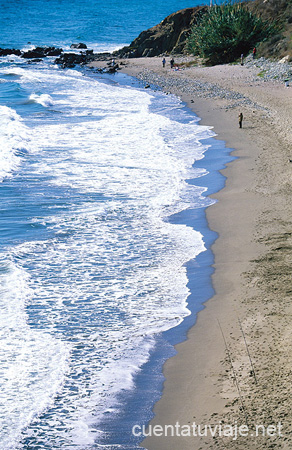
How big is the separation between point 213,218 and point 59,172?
22.3 feet

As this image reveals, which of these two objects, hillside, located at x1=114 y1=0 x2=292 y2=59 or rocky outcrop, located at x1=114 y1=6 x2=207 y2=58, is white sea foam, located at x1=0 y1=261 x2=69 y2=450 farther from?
rocky outcrop, located at x1=114 y1=6 x2=207 y2=58

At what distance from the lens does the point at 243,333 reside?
887cm

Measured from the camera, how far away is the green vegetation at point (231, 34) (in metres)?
Answer: 45.3

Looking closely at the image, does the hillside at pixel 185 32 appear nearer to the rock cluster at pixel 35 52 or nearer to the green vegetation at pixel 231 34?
the green vegetation at pixel 231 34

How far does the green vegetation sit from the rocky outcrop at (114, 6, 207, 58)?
10.8 meters

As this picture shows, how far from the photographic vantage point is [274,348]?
8.19 metres

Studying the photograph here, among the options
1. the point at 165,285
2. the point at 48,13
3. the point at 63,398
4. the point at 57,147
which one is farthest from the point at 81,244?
the point at 48,13

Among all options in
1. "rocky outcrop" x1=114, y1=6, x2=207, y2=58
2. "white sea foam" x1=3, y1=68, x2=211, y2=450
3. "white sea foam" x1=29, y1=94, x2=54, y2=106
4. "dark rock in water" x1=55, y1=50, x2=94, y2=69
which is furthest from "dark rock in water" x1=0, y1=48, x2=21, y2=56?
"white sea foam" x1=3, y1=68, x2=211, y2=450

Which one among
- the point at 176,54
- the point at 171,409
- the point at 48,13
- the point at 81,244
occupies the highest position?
the point at 48,13

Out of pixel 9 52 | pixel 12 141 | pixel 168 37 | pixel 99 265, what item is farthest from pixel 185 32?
pixel 99 265

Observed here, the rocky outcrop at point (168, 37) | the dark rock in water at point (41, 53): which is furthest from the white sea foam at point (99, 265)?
the dark rock in water at point (41, 53)

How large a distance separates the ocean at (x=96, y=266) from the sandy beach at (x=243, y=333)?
1.15 feet

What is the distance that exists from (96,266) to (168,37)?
53.7 metres

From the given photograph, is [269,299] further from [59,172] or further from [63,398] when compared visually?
[59,172]
